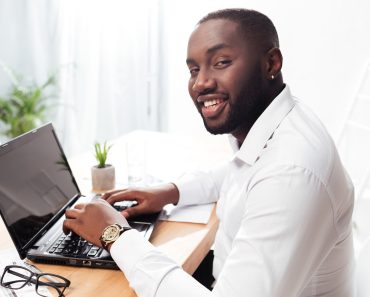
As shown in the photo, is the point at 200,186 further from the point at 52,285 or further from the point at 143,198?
the point at 52,285

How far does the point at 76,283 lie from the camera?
835 millimetres

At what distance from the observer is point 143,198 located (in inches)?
45.1

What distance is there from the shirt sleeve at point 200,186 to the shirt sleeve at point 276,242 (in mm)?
472

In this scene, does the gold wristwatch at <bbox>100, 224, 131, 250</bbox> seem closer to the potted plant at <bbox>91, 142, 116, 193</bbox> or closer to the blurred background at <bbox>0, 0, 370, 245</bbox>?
the potted plant at <bbox>91, 142, 116, 193</bbox>

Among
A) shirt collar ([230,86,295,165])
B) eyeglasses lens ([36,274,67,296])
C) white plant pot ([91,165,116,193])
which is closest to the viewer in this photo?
eyeglasses lens ([36,274,67,296])

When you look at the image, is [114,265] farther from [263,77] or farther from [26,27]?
[26,27]

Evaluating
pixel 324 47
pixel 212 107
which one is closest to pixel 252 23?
pixel 212 107

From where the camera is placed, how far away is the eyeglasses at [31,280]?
80cm

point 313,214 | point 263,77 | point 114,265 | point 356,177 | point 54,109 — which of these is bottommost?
point 356,177

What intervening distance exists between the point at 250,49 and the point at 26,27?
2.65m

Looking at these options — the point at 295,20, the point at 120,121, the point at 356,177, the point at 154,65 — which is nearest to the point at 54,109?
the point at 120,121

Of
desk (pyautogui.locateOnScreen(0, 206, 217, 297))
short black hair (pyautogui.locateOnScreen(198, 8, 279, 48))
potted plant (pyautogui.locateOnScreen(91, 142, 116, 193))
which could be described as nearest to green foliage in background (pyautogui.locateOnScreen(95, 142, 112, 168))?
potted plant (pyautogui.locateOnScreen(91, 142, 116, 193))

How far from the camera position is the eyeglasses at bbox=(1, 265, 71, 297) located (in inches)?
31.5

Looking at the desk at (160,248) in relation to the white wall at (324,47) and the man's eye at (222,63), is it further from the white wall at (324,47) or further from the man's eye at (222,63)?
the white wall at (324,47)
